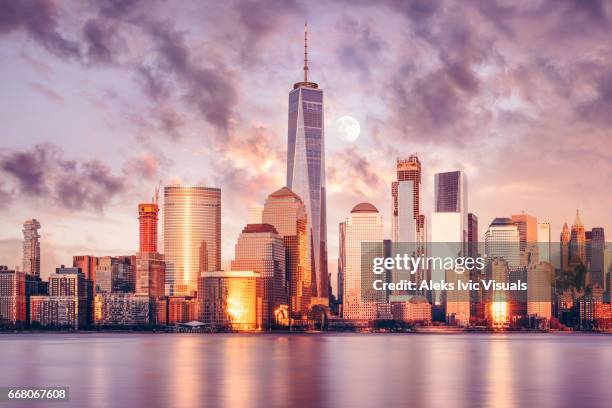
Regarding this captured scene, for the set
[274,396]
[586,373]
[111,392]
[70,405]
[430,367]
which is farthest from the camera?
[430,367]

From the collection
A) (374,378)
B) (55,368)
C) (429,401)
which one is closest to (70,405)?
(429,401)

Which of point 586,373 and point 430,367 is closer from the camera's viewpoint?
point 586,373

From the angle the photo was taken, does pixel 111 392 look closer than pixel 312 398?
No

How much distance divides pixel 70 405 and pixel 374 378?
41199mm

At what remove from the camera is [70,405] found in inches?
3285

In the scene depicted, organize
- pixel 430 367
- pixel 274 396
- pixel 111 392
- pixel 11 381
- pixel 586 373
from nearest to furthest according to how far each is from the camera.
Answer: pixel 274 396, pixel 111 392, pixel 11 381, pixel 586 373, pixel 430 367

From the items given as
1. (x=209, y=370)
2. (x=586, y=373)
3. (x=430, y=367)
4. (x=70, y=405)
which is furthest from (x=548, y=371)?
(x=70, y=405)

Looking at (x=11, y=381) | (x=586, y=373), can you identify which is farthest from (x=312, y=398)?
(x=586, y=373)

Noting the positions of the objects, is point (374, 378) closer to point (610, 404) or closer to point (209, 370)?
point (209, 370)

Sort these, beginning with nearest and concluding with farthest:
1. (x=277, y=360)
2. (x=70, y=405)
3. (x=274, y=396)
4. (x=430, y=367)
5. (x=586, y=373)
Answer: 1. (x=70, y=405)
2. (x=274, y=396)
3. (x=586, y=373)
4. (x=430, y=367)
5. (x=277, y=360)

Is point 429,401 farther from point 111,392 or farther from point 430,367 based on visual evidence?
point 430,367

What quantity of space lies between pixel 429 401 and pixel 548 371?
4740cm

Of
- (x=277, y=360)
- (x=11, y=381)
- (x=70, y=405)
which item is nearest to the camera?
(x=70, y=405)

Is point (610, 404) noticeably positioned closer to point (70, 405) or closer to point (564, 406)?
point (564, 406)
